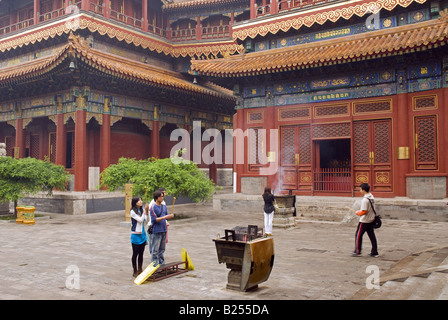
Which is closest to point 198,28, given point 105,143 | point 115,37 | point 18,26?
point 115,37

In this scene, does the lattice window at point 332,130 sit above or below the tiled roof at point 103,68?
below

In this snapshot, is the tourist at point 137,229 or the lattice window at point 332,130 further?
the lattice window at point 332,130

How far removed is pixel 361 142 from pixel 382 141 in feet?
2.37

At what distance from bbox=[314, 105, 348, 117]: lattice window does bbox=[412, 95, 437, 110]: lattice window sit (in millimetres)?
2341

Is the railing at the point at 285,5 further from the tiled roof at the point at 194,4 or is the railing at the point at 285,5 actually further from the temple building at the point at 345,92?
the tiled roof at the point at 194,4

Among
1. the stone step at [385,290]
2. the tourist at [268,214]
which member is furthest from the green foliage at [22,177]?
the stone step at [385,290]

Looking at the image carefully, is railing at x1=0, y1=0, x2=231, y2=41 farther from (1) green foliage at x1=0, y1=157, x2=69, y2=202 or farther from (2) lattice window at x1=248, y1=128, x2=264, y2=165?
(2) lattice window at x1=248, y1=128, x2=264, y2=165

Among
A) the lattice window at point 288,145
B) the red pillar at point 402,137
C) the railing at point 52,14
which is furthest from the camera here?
the railing at point 52,14

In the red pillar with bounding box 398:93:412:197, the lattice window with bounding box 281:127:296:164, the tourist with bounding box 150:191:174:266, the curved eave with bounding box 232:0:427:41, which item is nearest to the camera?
the tourist with bounding box 150:191:174:266

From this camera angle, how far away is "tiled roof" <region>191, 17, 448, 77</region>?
41.7 feet

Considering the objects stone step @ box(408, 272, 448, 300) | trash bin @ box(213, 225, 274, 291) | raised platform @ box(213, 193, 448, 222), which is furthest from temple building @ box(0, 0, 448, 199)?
trash bin @ box(213, 225, 274, 291)

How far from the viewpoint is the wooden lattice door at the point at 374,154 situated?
556 inches

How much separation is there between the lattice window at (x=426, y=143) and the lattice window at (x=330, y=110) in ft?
8.18
